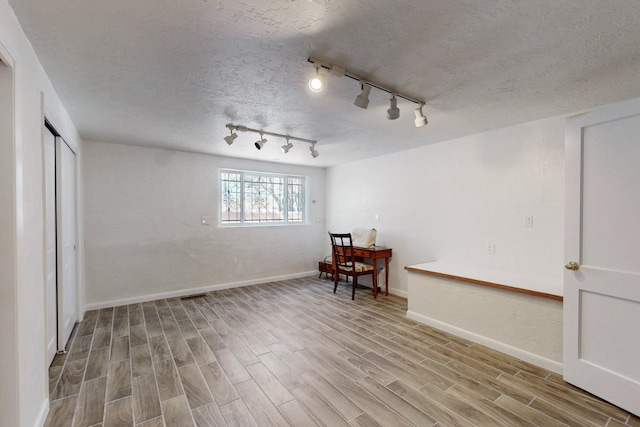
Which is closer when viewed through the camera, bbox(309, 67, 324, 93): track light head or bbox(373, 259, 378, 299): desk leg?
bbox(309, 67, 324, 93): track light head

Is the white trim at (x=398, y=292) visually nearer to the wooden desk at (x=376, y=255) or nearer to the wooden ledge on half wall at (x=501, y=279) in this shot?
the wooden desk at (x=376, y=255)

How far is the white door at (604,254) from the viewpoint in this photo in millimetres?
1806

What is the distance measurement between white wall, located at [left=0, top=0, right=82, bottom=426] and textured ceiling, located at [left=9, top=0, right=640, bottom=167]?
0.56 ft

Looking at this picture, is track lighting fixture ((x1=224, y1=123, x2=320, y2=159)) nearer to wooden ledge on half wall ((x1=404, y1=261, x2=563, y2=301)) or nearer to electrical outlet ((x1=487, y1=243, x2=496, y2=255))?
wooden ledge on half wall ((x1=404, y1=261, x2=563, y2=301))

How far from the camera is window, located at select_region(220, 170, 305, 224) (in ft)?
16.0

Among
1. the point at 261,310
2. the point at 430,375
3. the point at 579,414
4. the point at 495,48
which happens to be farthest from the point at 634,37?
the point at 261,310

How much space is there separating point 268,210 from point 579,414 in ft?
15.2

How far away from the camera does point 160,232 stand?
4.19m

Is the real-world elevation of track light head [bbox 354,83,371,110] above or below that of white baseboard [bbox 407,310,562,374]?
above

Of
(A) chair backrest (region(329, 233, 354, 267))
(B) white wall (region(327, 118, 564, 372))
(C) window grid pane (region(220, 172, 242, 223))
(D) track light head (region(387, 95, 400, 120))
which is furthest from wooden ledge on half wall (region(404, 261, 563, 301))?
(C) window grid pane (region(220, 172, 242, 223))

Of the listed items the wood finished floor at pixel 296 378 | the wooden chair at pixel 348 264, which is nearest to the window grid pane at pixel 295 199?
the wooden chair at pixel 348 264

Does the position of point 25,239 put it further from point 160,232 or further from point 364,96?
point 160,232

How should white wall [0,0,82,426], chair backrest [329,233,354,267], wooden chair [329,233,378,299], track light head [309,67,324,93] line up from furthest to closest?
chair backrest [329,233,354,267], wooden chair [329,233,378,299], track light head [309,67,324,93], white wall [0,0,82,426]

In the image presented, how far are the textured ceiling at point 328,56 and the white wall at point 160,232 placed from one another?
1070mm
